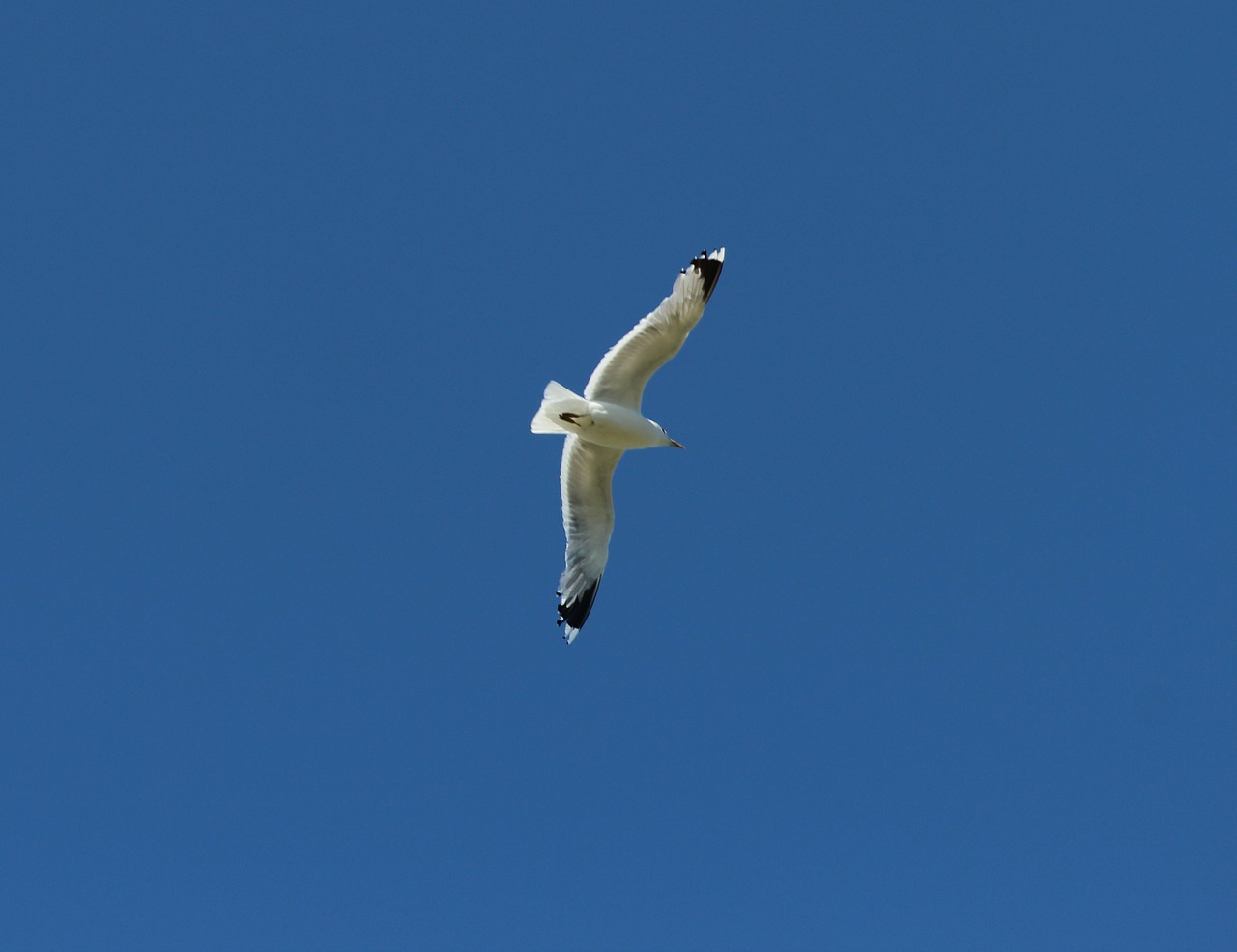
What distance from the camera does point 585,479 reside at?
12.3 meters

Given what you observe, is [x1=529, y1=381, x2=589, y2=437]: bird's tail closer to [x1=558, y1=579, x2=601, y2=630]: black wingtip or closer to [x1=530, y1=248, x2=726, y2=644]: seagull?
[x1=530, y1=248, x2=726, y2=644]: seagull

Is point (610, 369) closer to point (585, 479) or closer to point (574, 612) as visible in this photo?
point (585, 479)

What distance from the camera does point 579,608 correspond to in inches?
490

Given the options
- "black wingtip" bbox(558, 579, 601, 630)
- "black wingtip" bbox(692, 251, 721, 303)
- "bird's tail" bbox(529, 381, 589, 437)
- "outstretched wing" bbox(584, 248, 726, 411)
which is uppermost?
"black wingtip" bbox(692, 251, 721, 303)

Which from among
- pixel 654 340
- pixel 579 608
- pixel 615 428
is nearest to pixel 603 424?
pixel 615 428

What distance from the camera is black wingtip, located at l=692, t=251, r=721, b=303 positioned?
1070cm

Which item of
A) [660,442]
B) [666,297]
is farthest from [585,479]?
[666,297]

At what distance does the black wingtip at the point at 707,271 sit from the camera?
35.1 ft

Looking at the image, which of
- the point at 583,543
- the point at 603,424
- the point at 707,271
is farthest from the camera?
the point at 583,543

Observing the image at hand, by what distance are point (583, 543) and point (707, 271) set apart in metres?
3.24

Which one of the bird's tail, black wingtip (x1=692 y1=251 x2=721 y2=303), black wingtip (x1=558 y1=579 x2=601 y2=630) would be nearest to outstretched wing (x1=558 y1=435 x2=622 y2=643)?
black wingtip (x1=558 y1=579 x2=601 y2=630)

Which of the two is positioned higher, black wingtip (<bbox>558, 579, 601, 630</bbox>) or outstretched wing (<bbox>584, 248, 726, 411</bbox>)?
outstretched wing (<bbox>584, 248, 726, 411</bbox>)

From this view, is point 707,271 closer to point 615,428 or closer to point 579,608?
point 615,428

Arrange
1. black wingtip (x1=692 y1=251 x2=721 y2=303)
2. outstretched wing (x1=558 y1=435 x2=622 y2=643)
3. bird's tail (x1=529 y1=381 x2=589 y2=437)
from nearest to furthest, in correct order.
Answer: black wingtip (x1=692 y1=251 x2=721 y2=303) → bird's tail (x1=529 y1=381 x2=589 y2=437) → outstretched wing (x1=558 y1=435 x2=622 y2=643)
